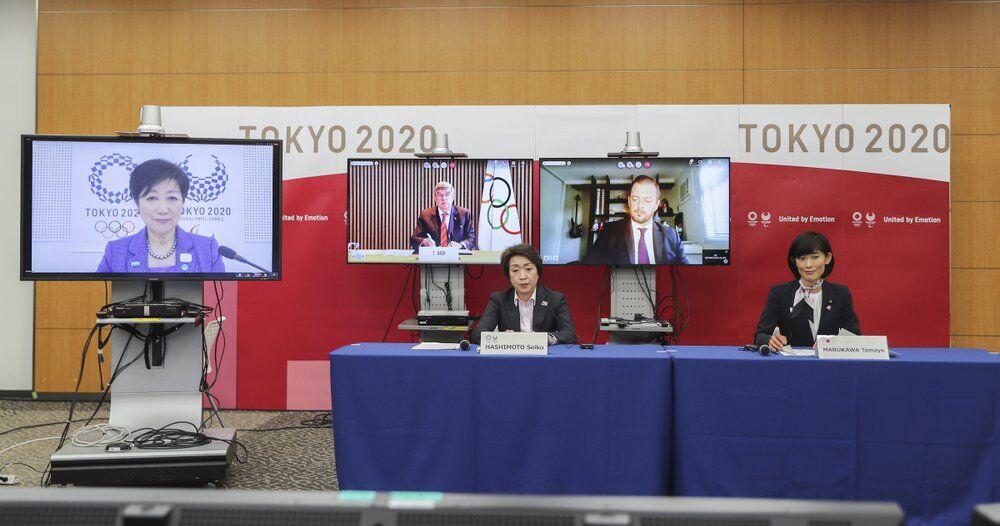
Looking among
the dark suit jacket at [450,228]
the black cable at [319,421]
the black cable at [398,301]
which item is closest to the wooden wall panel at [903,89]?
the dark suit jacket at [450,228]

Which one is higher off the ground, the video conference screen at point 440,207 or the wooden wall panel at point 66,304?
the video conference screen at point 440,207

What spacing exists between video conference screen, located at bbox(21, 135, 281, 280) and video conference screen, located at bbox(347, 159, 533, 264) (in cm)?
110

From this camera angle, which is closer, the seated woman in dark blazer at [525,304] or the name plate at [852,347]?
the name plate at [852,347]

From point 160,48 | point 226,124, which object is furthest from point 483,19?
point 160,48

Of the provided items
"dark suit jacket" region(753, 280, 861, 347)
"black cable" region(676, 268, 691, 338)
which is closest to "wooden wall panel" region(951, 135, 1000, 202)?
"black cable" region(676, 268, 691, 338)

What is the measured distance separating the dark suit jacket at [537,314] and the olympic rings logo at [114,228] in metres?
1.71

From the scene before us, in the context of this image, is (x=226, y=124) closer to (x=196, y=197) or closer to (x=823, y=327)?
(x=196, y=197)

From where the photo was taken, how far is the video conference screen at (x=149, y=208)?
3.21 metres

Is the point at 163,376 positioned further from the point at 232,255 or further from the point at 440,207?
the point at 440,207

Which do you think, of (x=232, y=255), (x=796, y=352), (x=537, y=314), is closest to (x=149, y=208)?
(x=232, y=255)

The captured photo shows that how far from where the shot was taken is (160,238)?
10.8ft

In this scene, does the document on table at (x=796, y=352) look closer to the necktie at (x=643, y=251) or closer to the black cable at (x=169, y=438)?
the necktie at (x=643, y=251)

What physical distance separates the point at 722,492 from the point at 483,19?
358cm

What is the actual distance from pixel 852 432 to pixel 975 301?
112 inches
